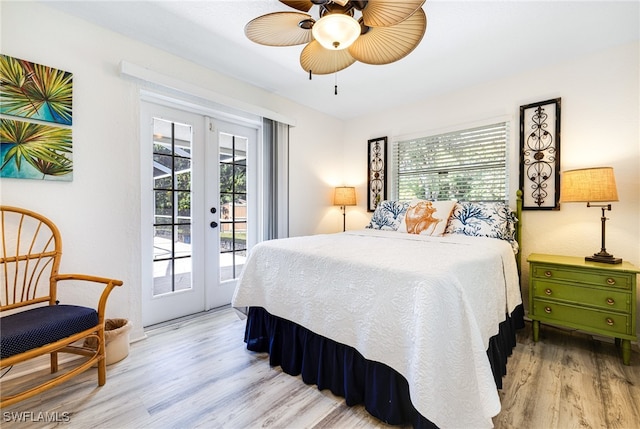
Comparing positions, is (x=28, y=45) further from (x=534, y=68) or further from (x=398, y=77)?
(x=534, y=68)

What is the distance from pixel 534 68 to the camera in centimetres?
265

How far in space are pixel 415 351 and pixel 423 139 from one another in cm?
285

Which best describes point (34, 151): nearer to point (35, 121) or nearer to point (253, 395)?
point (35, 121)

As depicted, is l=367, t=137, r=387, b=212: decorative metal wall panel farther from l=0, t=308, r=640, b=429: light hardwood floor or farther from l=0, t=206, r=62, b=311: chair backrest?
l=0, t=206, r=62, b=311: chair backrest

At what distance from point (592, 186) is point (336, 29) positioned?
2.15 m

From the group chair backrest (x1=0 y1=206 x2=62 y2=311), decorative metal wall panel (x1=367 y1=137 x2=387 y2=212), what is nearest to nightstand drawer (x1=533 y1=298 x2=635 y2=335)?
decorative metal wall panel (x1=367 y1=137 x2=387 y2=212)

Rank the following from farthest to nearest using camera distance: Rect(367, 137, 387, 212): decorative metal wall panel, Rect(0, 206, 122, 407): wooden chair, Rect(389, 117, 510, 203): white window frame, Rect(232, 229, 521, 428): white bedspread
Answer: Rect(367, 137, 387, 212): decorative metal wall panel → Rect(389, 117, 510, 203): white window frame → Rect(0, 206, 122, 407): wooden chair → Rect(232, 229, 521, 428): white bedspread

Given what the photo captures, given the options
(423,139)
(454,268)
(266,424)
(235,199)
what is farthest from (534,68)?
(266,424)

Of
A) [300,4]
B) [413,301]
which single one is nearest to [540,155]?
[413,301]

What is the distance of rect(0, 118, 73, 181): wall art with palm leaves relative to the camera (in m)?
1.73

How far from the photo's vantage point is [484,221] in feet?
8.16

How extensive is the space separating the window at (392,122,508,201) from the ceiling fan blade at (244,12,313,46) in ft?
7.25

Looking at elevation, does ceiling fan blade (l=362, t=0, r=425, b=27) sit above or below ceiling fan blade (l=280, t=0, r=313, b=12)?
below

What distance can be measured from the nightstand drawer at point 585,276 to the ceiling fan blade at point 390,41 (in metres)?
1.99
